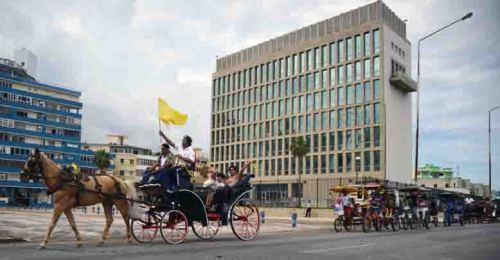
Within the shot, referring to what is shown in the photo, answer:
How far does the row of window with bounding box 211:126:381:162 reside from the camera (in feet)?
257

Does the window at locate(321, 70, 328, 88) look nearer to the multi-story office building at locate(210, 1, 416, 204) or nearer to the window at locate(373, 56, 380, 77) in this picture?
the multi-story office building at locate(210, 1, 416, 204)

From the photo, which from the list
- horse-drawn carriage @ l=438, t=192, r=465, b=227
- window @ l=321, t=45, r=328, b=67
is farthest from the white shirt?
window @ l=321, t=45, r=328, b=67

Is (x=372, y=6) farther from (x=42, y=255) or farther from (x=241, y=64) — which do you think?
(x=42, y=255)

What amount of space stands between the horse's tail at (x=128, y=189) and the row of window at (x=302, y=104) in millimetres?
67760

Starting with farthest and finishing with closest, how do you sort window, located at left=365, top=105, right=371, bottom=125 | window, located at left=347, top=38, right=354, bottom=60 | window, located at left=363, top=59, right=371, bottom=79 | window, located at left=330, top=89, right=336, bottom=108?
window, located at left=330, top=89, right=336, bottom=108 → window, located at left=347, top=38, right=354, bottom=60 → window, located at left=363, top=59, right=371, bottom=79 → window, located at left=365, top=105, right=371, bottom=125

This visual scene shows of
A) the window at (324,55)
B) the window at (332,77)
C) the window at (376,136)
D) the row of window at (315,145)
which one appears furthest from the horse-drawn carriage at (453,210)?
the window at (324,55)

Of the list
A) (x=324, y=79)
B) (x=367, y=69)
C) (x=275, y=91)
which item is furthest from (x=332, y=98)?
(x=275, y=91)

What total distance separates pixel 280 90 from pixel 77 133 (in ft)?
124

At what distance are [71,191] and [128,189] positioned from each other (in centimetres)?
161

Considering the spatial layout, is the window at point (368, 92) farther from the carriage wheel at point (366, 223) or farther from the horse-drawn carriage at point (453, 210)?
the carriage wheel at point (366, 223)

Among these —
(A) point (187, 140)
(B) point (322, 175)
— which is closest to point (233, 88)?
(B) point (322, 175)

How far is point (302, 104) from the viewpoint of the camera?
89000 millimetres

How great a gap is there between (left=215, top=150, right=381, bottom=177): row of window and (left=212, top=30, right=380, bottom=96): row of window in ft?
49.4

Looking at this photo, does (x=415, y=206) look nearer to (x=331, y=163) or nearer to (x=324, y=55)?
(x=331, y=163)
